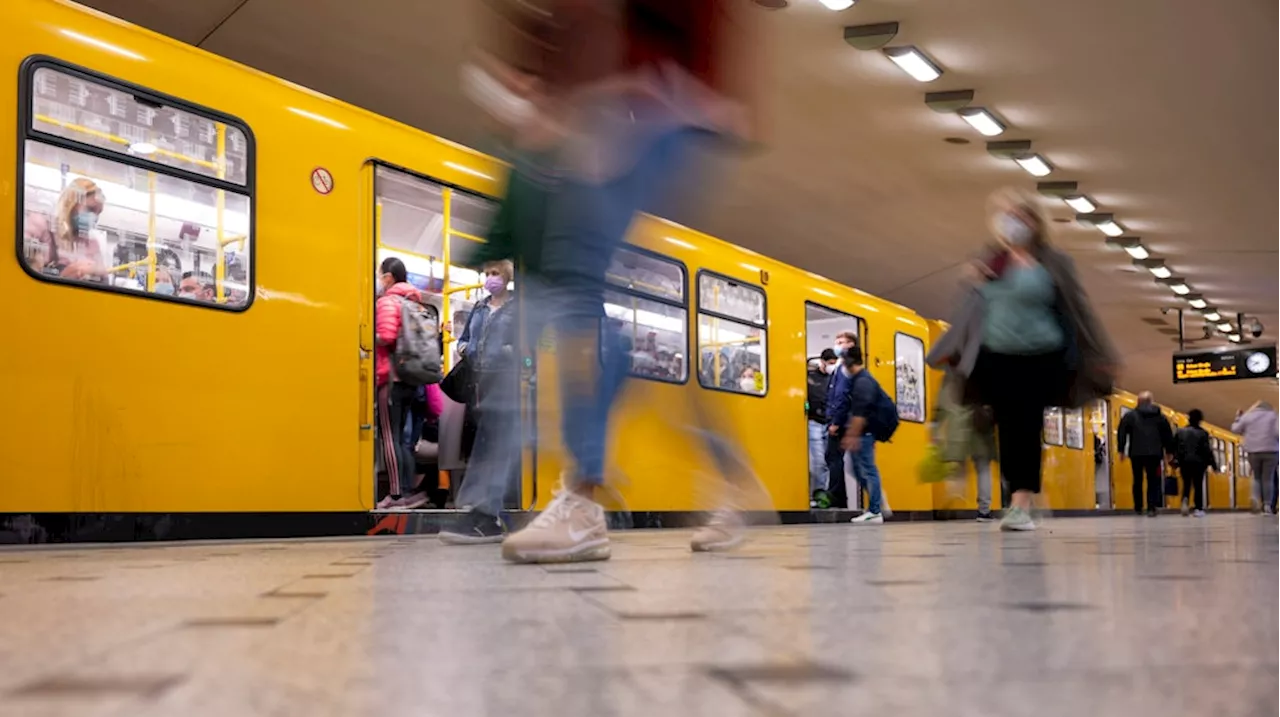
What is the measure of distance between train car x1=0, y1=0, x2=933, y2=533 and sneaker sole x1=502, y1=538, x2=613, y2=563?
416 mm

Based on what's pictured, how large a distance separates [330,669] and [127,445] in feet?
12.7

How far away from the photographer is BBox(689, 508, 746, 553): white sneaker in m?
3.13

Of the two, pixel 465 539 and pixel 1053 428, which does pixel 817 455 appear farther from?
pixel 465 539

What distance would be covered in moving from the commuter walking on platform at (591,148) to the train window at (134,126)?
2.52m

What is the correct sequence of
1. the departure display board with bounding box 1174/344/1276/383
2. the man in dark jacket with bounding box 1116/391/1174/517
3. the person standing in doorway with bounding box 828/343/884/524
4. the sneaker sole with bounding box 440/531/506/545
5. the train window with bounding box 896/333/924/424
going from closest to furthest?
the sneaker sole with bounding box 440/531/506/545 → the person standing in doorway with bounding box 828/343/884/524 → the train window with bounding box 896/333/924/424 → the man in dark jacket with bounding box 1116/391/1174/517 → the departure display board with bounding box 1174/344/1276/383

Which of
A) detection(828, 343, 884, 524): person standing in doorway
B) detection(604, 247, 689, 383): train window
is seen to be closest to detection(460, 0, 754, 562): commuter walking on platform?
detection(604, 247, 689, 383): train window

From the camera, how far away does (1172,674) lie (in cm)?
95

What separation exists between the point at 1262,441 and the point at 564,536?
15490mm

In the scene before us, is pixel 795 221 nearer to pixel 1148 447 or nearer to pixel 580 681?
pixel 1148 447

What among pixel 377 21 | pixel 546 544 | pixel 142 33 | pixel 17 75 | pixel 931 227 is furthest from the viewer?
pixel 931 227

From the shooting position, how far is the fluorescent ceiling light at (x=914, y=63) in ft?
29.0

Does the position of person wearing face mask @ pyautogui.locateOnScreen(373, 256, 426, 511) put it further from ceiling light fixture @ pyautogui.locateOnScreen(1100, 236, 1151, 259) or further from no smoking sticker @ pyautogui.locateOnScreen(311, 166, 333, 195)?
ceiling light fixture @ pyautogui.locateOnScreen(1100, 236, 1151, 259)

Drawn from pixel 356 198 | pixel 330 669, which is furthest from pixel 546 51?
pixel 356 198

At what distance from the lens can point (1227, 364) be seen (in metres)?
21.2
